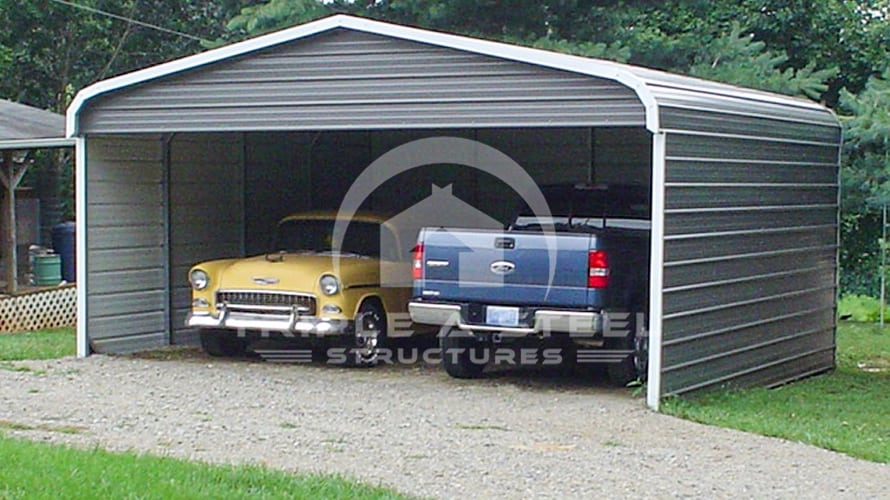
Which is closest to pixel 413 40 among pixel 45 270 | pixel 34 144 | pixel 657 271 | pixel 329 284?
pixel 329 284

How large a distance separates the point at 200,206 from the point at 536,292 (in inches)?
221

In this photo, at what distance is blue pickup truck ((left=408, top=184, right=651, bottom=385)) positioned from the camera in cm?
1241

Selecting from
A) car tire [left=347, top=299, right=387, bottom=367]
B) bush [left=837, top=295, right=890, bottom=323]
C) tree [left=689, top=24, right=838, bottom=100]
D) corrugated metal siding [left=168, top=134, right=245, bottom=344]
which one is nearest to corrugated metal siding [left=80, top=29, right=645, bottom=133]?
corrugated metal siding [left=168, top=134, right=245, bottom=344]

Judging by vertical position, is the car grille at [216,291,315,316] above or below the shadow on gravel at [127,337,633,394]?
above

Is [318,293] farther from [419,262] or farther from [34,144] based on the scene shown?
[34,144]

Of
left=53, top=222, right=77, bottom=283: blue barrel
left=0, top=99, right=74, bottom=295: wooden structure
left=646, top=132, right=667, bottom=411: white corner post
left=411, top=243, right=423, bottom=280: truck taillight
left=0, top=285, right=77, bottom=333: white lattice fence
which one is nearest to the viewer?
left=646, top=132, right=667, bottom=411: white corner post

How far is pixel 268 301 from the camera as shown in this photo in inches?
560

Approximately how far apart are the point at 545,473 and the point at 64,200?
21.9m

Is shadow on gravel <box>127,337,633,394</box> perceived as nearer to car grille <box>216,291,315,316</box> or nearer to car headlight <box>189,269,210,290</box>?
car grille <box>216,291,315,316</box>

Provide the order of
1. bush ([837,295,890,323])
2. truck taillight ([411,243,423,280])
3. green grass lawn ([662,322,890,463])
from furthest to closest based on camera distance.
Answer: bush ([837,295,890,323]) → truck taillight ([411,243,423,280]) → green grass lawn ([662,322,890,463])

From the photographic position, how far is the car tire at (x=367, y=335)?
1446 cm

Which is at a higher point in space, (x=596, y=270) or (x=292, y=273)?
(x=596, y=270)

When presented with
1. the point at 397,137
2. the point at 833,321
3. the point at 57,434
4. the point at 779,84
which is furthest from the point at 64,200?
the point at 57,434

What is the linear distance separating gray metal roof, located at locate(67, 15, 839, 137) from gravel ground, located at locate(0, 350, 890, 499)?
2.65 metres
